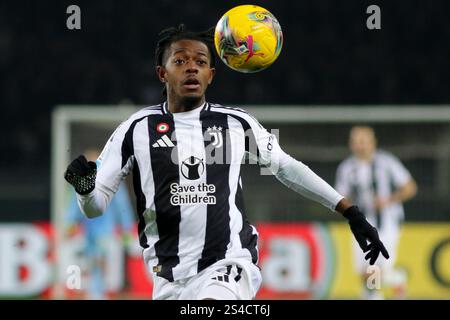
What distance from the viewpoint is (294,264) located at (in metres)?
14.1

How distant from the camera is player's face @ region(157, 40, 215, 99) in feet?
19.3

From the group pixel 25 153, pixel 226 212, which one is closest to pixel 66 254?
pixel 25 153

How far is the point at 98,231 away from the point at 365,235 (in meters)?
7.99

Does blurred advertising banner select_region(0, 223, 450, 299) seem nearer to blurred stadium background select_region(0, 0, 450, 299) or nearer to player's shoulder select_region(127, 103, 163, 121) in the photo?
blurred stadium background select_region(0, 0, 450, 299)

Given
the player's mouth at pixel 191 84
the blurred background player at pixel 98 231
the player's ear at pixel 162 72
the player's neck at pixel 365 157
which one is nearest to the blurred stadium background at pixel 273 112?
the blurred background player at pixel 98 231

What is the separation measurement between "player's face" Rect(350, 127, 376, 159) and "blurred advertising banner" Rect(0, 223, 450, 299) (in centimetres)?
120

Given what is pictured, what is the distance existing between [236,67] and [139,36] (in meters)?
14.2

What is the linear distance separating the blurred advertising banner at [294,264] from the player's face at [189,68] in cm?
802

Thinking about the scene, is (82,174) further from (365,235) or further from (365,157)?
(365,157)

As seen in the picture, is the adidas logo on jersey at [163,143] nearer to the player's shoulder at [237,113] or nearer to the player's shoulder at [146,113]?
the player's shoulder at [146,113]

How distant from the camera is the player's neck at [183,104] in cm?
602

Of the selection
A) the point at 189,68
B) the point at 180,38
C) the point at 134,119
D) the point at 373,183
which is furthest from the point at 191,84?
the point at 373,183

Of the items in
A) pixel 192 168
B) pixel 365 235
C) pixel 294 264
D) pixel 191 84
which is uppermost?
pixel 191 84

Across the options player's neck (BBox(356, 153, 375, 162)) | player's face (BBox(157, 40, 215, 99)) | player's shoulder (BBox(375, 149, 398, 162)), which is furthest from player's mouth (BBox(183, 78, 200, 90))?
player's shoulder (BBox(375, 149, 398, 162))
